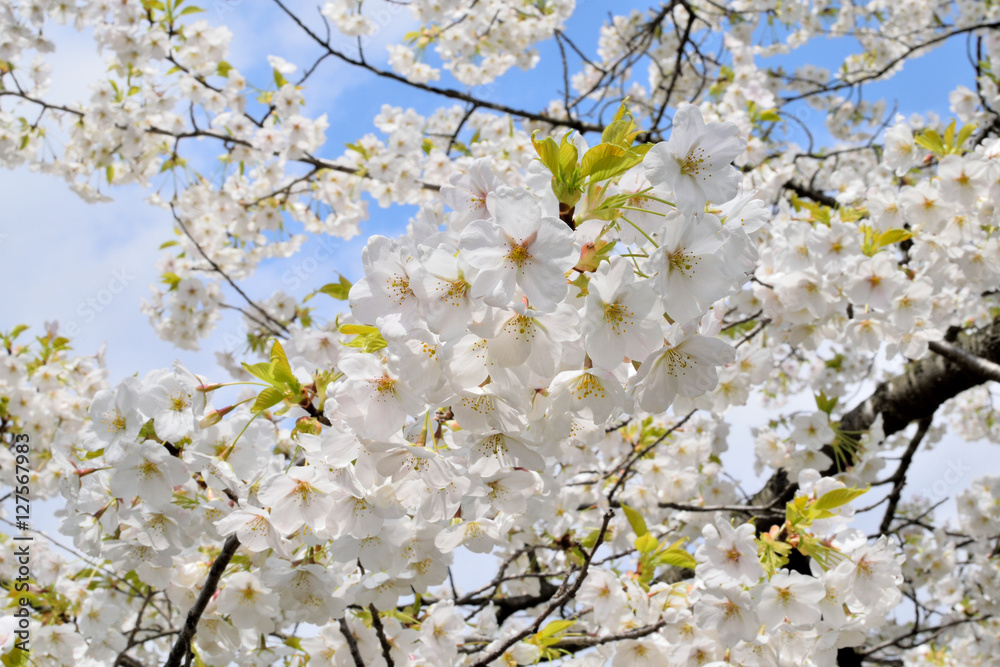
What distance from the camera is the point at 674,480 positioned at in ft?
11.3

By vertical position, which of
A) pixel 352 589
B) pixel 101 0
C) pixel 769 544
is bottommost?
pixel 769 544

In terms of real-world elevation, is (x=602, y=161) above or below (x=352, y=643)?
above

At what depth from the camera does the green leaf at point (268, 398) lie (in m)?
1.28

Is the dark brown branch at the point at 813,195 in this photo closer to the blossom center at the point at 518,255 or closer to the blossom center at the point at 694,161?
the blossom center at the point at 694,161

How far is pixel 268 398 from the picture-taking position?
4.20 feet

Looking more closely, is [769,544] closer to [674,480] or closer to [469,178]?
[469,178]

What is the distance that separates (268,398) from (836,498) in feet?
5.12

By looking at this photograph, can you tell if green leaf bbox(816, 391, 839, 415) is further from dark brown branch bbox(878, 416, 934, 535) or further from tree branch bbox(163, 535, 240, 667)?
tree branch bbox(163, 535, 240, 667)

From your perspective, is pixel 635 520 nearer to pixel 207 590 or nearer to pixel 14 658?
pixel 207 590

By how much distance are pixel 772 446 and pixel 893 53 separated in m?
6.12

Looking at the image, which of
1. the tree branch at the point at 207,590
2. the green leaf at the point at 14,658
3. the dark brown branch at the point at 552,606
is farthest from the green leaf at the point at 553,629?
the green leaf at the point at 14,658

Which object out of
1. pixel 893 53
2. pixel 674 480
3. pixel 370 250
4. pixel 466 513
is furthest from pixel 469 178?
pixel 893 53

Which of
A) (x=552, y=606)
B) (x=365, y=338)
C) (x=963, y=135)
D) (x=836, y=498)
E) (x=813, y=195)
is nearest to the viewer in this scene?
(x=365, y=338)

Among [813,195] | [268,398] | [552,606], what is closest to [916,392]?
[813,195]
